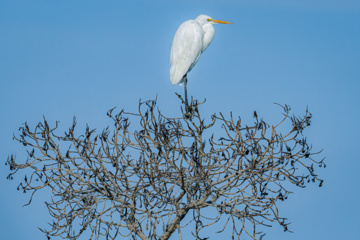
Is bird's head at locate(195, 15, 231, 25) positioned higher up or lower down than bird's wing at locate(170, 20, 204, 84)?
A: higher up

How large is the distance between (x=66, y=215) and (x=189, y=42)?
3302 mm

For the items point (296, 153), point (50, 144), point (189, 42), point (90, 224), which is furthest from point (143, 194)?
point (189, 42)

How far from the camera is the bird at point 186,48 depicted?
659 cm

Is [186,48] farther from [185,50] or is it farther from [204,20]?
[204,20]

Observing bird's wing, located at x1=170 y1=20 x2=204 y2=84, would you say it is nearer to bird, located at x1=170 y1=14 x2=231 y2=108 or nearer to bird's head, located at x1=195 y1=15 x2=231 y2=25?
bird, located at x1=170 y1=14 x2=231 y2=108

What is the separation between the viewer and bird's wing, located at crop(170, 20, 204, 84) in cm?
658

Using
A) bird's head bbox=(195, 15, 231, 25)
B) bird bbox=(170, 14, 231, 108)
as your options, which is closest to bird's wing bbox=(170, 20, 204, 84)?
bird bbox=(170, 14, 231, 108)

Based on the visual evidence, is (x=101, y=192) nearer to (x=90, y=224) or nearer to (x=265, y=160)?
(x=90, y=224)

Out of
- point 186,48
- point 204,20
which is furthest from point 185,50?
point 204,20

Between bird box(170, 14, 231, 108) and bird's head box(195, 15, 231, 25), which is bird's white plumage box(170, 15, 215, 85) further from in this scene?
bird's head box(195, 15, 231, 25)

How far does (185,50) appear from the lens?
6660 mm

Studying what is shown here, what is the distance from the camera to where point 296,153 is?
13.1 feet

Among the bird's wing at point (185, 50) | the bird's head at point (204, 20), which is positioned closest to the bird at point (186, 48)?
the bird's wing at point (185, 50)

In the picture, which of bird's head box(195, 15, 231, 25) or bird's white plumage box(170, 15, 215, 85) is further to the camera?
bird's head box(195, 15, 231, 25)
